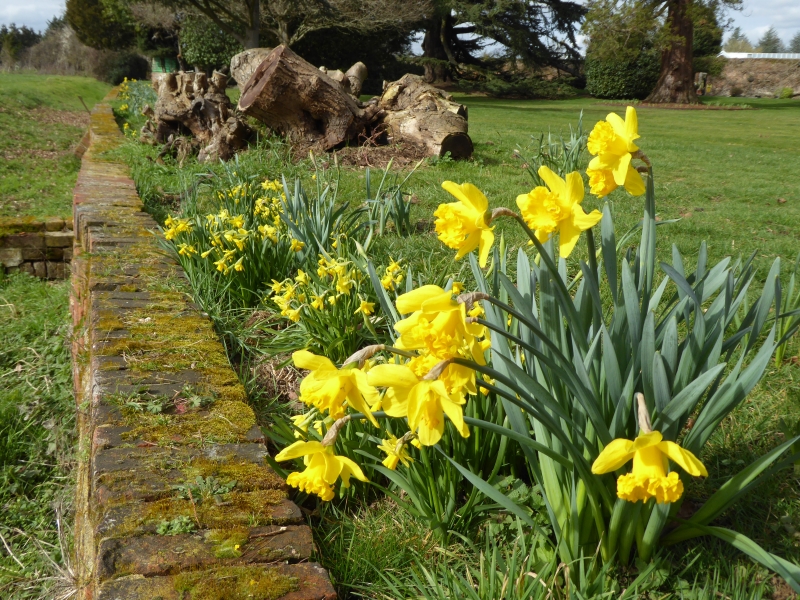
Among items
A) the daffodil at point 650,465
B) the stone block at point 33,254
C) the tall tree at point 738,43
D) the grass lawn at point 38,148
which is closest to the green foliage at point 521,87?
the grass lawn at point 38,148

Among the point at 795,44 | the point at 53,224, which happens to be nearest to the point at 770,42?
the point at 795,44

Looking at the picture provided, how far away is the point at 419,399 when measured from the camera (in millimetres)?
1138

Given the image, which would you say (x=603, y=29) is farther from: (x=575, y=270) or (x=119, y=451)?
(x=119, y=451)

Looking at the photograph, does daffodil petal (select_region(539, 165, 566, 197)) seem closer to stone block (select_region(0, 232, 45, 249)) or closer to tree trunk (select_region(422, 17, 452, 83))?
stone block (select_region(0, 232, 45, 249))

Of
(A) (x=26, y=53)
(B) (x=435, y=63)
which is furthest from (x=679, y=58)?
(A) (x=26, y=53)

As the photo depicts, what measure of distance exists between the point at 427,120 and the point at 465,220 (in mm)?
6304

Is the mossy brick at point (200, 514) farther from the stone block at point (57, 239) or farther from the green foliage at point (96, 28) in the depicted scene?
the green foliage at point (96, 28)

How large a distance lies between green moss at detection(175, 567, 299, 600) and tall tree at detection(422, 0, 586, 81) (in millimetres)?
23584

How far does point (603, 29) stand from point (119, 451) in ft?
66.9

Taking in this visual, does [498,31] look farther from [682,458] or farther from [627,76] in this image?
[682,458]

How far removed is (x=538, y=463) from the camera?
5.60 feet

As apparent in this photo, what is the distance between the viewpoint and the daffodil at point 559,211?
129cm

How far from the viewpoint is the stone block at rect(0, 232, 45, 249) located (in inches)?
210

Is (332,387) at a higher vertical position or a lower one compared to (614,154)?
lower
